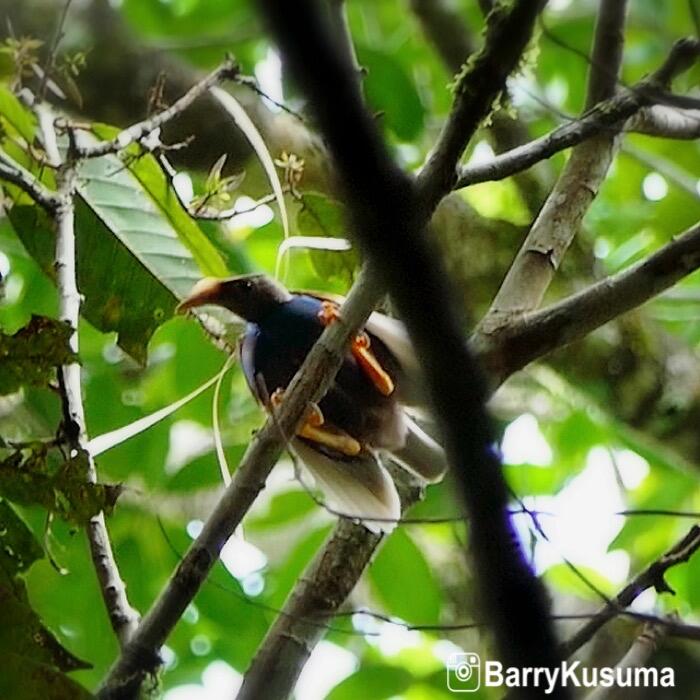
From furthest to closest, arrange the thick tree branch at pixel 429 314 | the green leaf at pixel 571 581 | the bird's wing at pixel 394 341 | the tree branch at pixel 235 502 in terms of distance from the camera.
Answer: the green leaf at pixel 571 581
the bird's wing at pixel 394 341
the tree branch at pixel 235 502
the thick tree branch at pixel 429 314

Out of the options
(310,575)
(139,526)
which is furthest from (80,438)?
(139,526)

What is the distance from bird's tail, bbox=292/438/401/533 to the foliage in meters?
0.07

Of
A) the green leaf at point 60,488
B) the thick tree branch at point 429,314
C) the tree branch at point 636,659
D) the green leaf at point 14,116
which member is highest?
the green leaf at point 14,116

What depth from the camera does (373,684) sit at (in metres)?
1.28

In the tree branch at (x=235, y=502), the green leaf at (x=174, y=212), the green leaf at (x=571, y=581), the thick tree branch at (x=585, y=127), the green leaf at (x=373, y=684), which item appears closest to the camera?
the tree branch at (x=235, y=502)

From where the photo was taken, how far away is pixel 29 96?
1220mm

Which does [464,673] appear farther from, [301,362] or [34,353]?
[34,353]

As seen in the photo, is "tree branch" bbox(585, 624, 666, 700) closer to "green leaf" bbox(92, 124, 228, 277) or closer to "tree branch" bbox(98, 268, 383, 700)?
"tree branch" bbox(98, 268, 383, 700)

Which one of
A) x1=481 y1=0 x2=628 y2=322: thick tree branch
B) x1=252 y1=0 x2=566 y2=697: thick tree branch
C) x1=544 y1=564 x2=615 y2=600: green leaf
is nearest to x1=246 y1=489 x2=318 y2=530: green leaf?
x1=544 y1=564 x2=615 y2=600: green leaf

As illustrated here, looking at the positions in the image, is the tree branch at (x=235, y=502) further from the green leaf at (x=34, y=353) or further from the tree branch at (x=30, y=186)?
the tree branch at (x=30, y=186)

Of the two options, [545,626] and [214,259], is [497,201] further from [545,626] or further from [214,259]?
[545,626]

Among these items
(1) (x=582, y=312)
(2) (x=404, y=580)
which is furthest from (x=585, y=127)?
(2) (x=404, y=580)

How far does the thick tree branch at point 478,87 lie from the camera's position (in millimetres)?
511

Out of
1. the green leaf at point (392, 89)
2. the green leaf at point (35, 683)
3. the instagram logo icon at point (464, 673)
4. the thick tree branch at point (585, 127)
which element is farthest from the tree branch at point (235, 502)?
A: the green leaf at point (392, 89)
